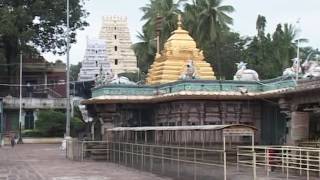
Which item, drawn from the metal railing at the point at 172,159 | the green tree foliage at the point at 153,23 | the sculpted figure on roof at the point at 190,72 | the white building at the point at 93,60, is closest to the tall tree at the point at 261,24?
the green tree foliage at the point at 153,23

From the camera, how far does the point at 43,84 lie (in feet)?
258

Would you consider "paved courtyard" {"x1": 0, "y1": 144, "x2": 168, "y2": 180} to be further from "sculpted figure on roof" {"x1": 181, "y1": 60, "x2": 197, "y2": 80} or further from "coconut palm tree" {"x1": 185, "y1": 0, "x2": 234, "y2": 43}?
"coconut palm tree" {"x1": 185, "y1": 0, "x2": 234, "y2": 43}

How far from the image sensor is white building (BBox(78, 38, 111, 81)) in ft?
264

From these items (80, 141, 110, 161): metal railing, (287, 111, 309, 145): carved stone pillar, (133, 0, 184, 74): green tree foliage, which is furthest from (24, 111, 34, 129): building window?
(287, 111, 309, 145): carved stone pillar

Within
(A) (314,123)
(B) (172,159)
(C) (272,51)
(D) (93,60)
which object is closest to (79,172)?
(B) (172,159)

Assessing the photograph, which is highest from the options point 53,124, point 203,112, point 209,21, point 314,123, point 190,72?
point 209,21

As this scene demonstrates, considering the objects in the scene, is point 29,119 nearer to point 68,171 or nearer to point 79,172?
point 68,171

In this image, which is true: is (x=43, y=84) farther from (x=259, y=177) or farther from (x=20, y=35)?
(x=259, y=177)

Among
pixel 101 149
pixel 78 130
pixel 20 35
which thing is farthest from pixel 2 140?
pixel 101 149

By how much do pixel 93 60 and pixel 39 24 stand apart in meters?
20.3

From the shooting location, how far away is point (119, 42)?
93.1 meters

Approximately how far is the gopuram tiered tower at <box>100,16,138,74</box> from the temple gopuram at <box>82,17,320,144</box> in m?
51.5

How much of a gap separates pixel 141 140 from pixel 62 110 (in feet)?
141

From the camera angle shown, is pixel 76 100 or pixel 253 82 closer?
pixel 253 82
